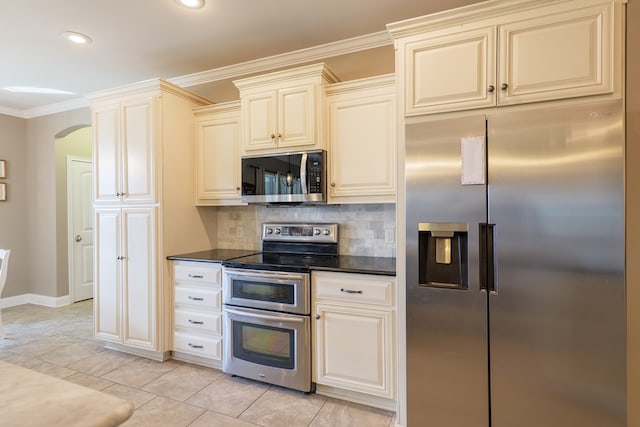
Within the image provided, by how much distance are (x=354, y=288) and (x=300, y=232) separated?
0.94 m

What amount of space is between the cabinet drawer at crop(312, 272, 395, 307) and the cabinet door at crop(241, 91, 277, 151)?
1144mm

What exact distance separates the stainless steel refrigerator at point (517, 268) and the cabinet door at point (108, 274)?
2553 millimetres

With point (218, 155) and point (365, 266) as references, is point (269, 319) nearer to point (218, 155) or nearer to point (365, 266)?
point (365, 266)

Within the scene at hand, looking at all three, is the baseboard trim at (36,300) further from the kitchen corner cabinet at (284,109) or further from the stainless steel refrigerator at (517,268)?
the stainless steel refrigerator at (517,268)

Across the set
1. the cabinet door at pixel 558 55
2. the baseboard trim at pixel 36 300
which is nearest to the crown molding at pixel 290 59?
the cabinet door at pixel 558 55

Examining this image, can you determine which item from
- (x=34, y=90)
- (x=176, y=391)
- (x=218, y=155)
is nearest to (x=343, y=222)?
(x=218, y=155)

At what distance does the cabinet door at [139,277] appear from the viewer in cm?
292

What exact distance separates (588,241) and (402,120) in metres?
1.10

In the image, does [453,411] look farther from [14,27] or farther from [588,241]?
[14,27]

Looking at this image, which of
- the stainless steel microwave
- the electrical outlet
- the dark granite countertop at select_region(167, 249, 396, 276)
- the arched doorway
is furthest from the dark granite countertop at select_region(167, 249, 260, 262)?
the arched doorway

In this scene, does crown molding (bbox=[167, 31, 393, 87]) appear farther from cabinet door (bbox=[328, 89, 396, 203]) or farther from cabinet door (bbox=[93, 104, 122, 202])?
cabinet door (bbox=[93, 104, 122, 202])

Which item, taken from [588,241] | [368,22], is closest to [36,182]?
[368,22]

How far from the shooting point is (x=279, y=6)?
2.34 meters

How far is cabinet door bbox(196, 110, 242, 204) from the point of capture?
10.0 feet
